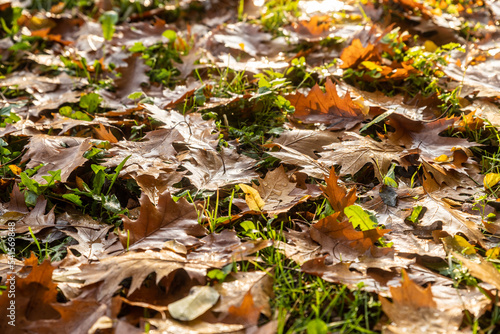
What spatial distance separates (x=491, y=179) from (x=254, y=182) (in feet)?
3.56

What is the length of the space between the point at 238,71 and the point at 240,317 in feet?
6.18

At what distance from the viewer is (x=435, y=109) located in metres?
2.33

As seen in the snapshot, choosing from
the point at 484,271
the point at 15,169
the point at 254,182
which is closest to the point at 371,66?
the point at 254,182

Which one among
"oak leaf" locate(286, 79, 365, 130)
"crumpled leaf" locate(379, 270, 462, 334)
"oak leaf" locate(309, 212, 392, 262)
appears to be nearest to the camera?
"crumpled leaf" locate(379, 270, 462, 334)

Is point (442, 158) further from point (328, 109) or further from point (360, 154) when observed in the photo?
point (328, 109)

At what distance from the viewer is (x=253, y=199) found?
1709 mm

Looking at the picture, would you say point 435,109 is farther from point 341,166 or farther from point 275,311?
point 275,311

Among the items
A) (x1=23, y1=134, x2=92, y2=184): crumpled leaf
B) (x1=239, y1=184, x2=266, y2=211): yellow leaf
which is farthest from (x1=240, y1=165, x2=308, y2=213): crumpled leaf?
(x1=23, y1=134, x2=92, y2=184): crumpled leaf

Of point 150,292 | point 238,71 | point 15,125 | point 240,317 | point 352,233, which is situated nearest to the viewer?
point 240,317

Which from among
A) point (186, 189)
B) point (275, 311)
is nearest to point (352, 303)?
point (275, 311)

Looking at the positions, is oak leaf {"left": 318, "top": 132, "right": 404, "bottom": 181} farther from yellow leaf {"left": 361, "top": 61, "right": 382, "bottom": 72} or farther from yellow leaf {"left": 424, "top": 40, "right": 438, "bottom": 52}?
yellow leaf {"left": 424, "top": 40, "right": 438, "bottom": 52}

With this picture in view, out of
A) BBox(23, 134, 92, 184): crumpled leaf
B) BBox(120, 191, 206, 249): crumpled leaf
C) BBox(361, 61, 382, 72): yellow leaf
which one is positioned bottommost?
BBox(120, 191, 206, 249): crumpled leaf

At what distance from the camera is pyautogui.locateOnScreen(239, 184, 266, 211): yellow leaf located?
5.54 ft

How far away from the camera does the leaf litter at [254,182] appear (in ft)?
4.28
